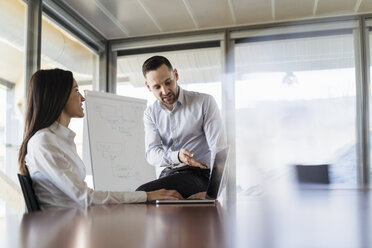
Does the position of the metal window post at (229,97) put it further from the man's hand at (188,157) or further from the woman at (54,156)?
the woman at (54,156)

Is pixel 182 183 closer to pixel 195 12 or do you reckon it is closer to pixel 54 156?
pixel 54 156

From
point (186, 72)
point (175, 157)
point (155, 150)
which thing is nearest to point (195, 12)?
point (186, 72)

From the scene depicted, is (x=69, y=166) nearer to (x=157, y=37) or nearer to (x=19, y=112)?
(x=19, y=112)

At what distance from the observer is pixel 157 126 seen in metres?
2.58

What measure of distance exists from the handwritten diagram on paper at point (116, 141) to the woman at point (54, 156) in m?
1.62

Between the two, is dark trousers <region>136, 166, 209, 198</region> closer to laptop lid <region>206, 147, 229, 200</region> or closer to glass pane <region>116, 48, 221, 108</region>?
laptop lid <region>206, 147, 229, 200</region>

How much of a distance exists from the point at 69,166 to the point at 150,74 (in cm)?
109

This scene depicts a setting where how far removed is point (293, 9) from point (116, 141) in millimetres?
2445

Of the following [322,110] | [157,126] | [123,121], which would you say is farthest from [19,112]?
[322,110]

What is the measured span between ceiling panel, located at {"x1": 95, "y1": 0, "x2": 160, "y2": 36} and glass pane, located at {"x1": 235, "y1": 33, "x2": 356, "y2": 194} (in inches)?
47.7

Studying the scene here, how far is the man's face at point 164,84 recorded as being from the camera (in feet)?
8.14

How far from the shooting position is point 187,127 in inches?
98.8

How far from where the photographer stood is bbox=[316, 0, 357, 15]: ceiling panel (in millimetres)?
4152

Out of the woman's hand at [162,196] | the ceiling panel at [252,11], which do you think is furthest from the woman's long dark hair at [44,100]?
the ceiling panel at [252,11]
